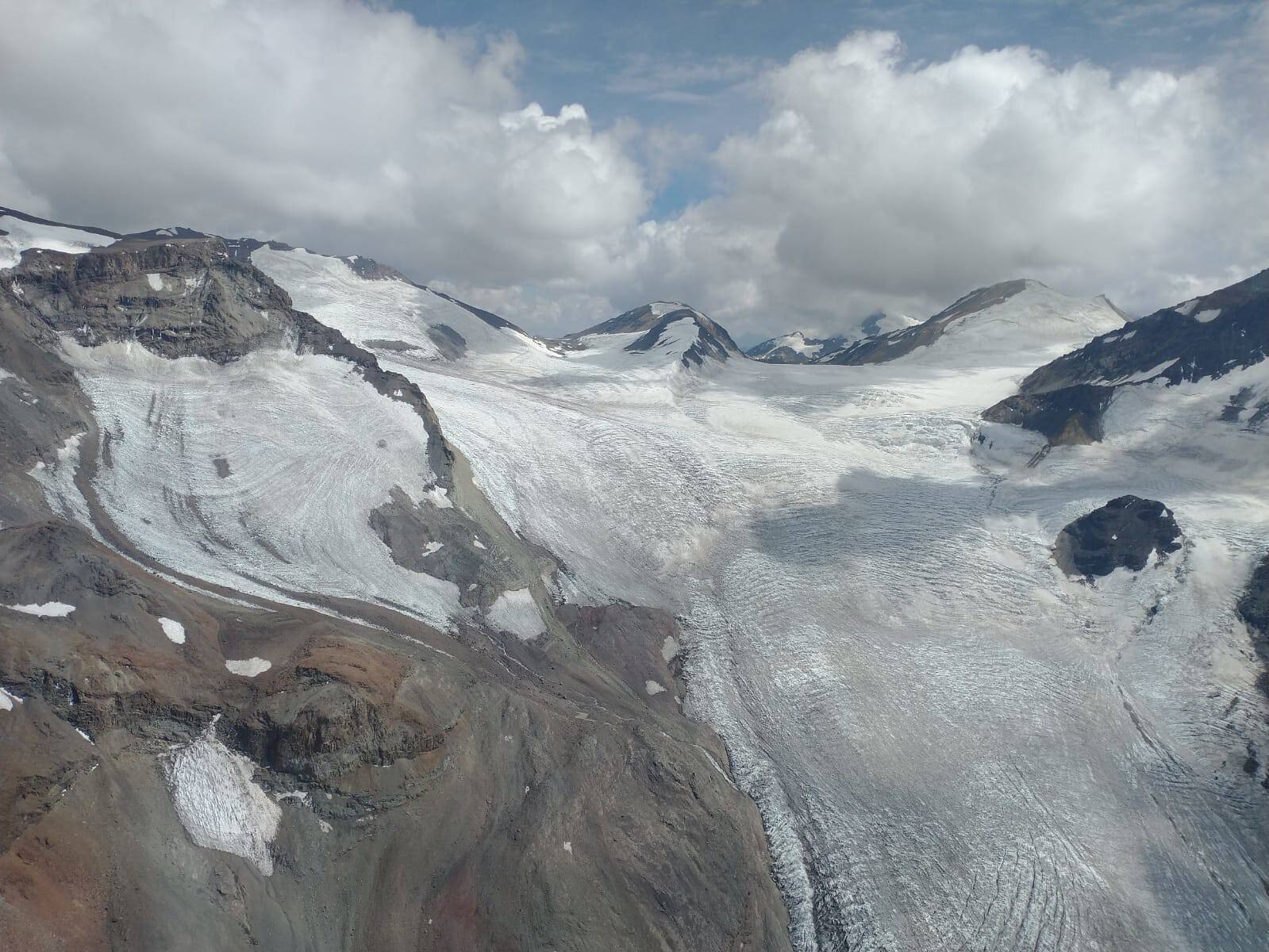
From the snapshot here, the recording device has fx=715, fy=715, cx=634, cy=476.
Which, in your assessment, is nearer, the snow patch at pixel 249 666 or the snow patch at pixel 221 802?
the snow patch at pixel 221 802

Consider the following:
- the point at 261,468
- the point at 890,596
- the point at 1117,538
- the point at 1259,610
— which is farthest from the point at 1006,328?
the point at 261,468

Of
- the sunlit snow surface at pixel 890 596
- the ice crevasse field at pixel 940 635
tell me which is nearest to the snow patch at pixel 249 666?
the sunlit snow surface at pixel 890 596

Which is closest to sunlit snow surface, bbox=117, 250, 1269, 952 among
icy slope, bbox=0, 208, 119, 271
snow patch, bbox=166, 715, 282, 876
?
snow patch, bbox=166, 715, 282, 876

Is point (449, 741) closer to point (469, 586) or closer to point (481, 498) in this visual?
point (469, 586)

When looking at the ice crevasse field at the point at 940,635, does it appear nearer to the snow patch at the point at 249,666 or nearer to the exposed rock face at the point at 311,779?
the exposed rock face at the point at 311,779

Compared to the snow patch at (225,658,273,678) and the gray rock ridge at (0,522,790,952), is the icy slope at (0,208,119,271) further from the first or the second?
the snow patch at (225,658,273,678)

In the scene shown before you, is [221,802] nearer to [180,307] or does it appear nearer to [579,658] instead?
[579,658]
